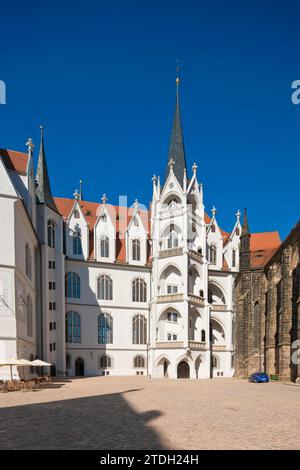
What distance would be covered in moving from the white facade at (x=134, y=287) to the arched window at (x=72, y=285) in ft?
0.36

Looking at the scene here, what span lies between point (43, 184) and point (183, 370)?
2430cm

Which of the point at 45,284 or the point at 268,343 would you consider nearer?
the point at 268,343

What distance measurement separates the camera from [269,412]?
1445cm

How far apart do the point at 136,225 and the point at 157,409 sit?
35.9 m

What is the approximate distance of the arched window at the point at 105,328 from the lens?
150 ft

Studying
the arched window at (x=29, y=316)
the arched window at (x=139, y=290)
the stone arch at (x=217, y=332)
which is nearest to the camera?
the arched window at (x=29, y=316)

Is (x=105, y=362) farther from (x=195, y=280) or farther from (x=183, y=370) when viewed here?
(x=195, y=280)

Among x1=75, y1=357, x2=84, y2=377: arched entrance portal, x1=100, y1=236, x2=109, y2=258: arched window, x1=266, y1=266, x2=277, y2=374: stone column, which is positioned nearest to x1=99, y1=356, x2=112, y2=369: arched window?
x1=75, y1=357, x2=84, y2=377: arched entrance portal

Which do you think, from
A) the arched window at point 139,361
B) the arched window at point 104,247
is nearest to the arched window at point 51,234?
the arched window at point 104,247

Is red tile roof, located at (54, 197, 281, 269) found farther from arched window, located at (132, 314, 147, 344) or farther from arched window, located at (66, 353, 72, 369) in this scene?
arched window, located at (66, 353, 72, 369)

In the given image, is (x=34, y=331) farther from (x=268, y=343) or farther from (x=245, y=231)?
(x=245, y=231)

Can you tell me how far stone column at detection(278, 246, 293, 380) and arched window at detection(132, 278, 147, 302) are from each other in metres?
18.4

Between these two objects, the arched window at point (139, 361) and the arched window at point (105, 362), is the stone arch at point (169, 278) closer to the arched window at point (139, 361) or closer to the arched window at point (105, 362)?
the arched window at point (139, 361)

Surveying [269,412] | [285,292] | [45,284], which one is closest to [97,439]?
[269,412]
